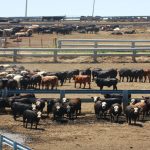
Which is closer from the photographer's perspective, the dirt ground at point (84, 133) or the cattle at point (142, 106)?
the dirt ground at point (84, 133)

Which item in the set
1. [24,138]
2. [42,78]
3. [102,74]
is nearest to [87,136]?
[24,138]

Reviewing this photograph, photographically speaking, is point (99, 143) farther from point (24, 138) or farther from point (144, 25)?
point (144, 25)

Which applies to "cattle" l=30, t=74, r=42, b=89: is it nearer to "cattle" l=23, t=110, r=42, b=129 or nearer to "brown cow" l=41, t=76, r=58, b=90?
"brown cow" l=41, t=76, r=58, b=90

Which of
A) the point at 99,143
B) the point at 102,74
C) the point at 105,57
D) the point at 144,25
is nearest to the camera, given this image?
the point at 99,143

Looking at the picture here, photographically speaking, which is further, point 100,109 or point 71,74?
point 71,74

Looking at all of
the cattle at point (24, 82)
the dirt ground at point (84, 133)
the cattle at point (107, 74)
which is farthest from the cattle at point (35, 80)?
the dirt ground at point (84, 133)

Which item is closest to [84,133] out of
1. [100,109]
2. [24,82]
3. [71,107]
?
[71,107]

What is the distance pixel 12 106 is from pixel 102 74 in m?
9.27

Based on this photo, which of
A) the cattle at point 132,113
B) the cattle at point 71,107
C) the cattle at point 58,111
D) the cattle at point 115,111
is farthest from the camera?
the cattle at point 71,107

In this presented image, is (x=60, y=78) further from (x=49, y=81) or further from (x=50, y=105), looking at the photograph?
(x=50, y=105)

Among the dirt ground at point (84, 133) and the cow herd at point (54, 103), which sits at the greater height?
the cow herd at point (54, 103)

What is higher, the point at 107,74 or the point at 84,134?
the point at 107,74

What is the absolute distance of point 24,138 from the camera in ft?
54.4

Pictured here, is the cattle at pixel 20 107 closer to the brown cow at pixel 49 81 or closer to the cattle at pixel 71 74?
the brown cow at pixel 49 81
